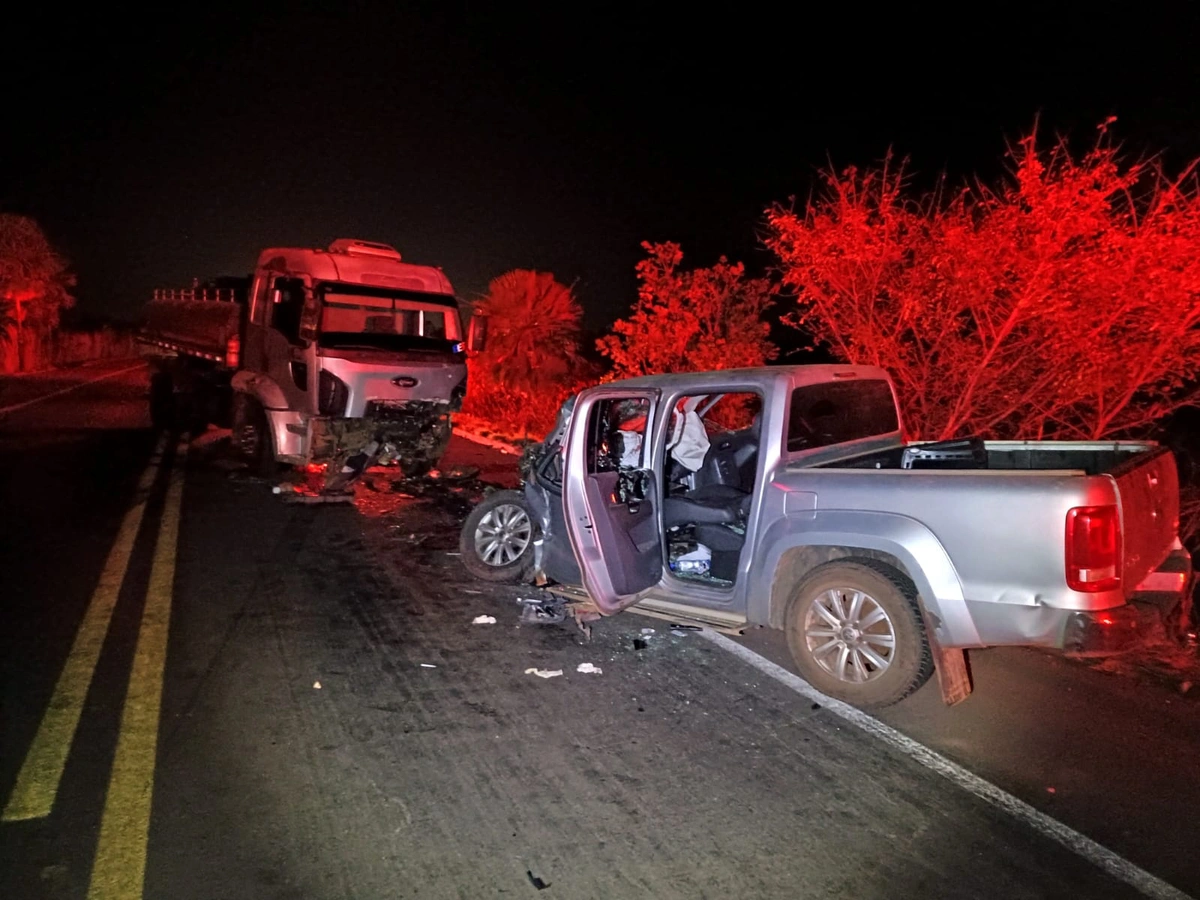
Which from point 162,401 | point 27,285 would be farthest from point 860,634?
point 27,285

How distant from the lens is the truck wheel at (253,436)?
38.5 ft

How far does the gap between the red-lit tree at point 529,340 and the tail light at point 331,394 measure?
31.8 feet

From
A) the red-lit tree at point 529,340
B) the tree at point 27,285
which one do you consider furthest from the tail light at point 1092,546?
the tree at point 27,285

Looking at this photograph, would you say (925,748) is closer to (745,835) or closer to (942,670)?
(942,670)

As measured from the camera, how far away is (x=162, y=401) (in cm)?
1694

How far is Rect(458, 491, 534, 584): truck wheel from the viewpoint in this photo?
711 cm

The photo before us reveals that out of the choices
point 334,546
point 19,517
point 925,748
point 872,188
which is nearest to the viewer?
point 925,748

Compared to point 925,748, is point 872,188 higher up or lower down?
higher up

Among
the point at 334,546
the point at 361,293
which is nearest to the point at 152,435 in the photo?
the point at 361,293

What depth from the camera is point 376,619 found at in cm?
612

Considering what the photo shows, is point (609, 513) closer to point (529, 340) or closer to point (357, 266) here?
point (357, 266)

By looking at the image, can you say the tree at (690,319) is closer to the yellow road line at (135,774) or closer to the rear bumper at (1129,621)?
the yellow road line at (135,774)

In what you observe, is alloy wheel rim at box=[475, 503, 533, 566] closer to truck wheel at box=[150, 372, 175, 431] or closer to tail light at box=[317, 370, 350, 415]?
tail light at box=[317, 370, 350, 415]

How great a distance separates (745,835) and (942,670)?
1.49 metres
